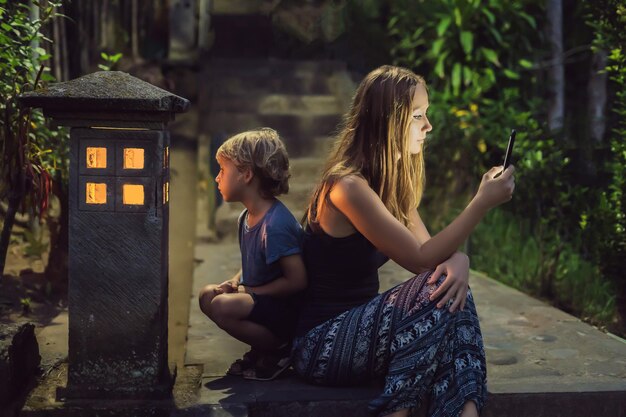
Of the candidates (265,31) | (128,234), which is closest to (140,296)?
(128,234)

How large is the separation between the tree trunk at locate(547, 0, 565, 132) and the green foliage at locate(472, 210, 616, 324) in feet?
3.81

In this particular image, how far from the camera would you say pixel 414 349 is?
3670 millimetres

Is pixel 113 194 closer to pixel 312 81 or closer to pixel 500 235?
pixel 500 235

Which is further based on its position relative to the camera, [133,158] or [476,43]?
[476,43]

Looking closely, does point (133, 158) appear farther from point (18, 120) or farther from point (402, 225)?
point (402, 225)

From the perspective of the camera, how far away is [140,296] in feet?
12.5

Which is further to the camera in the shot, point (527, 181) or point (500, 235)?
point (500, 235)

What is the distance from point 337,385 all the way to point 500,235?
3468 millimetres

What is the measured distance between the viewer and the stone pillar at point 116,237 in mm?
3709

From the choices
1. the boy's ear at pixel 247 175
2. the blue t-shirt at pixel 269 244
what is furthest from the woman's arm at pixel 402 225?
the boy's ear at pixel 247 175

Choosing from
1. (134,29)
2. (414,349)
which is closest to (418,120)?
(414,349)

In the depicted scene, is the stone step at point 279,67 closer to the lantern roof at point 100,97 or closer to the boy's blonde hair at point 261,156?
the boy's blonde hair at point 261,156

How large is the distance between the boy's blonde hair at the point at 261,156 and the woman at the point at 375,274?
197 mm

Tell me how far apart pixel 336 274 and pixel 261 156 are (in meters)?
0.60
